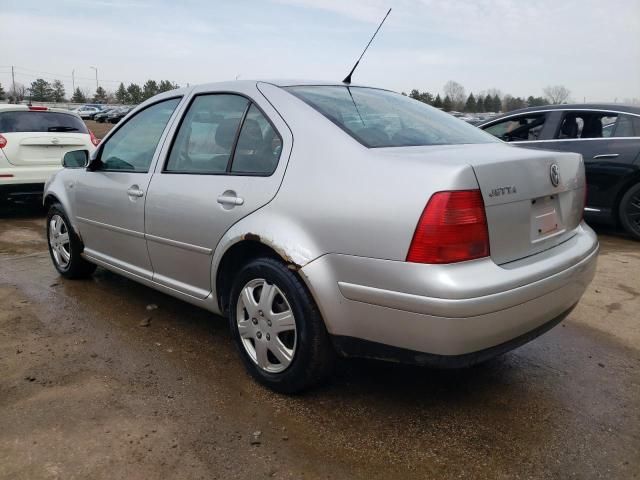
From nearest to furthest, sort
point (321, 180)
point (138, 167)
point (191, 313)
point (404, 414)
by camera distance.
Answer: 1. point (321, 180)
2. point (404, 414)
3. point (138, 167)
4. point (191, 313)

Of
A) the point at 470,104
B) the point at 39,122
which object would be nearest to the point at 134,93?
the point at 470,104

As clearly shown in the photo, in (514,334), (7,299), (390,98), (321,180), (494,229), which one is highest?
(390,98)

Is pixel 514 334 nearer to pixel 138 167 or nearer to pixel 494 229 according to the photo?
pixel 494 229

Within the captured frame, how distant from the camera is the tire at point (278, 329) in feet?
8.41

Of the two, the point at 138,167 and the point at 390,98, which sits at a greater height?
the point at 390,98

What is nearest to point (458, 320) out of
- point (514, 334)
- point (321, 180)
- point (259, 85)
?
point (514, 334)

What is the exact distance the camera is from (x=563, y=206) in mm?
2748

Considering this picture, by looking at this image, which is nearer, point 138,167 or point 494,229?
point 494,229

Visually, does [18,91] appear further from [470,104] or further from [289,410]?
[289,410]

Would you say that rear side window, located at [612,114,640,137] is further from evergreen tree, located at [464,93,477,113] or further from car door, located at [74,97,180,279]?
evergreen tree, located at [464,93,477,113]

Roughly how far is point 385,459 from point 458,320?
2.23ft

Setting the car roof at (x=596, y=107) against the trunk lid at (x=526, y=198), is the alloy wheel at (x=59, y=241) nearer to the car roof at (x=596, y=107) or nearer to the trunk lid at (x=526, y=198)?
the trunk lid at (x=526, y=198)

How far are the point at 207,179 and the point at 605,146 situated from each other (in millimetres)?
5369

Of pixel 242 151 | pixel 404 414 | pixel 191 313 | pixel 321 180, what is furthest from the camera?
pixel 191 313
